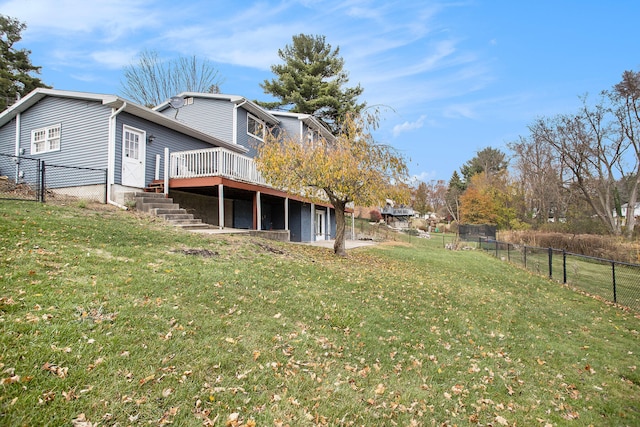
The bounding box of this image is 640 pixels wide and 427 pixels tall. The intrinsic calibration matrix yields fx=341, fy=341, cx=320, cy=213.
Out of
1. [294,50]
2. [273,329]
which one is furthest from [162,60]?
[273,329]

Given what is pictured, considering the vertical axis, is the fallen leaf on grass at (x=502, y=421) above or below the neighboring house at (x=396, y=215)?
below

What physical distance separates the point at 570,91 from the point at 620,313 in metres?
26.4

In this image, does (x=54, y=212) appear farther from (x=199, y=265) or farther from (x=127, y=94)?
(x=127, y=94)

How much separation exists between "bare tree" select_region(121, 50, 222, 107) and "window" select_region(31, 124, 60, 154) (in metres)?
18.1

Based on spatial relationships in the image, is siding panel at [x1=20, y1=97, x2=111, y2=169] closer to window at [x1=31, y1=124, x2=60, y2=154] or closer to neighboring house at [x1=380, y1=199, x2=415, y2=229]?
window at [x1=31, y1=124, x2=60, y2=154]

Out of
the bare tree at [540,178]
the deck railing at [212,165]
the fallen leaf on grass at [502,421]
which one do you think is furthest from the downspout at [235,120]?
the bare tree at [540,178]

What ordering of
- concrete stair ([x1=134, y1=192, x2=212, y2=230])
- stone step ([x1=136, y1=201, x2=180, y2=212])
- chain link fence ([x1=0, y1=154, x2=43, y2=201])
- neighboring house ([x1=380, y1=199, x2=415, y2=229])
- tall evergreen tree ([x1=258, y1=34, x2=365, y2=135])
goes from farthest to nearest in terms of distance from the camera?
neighboring house ([x1=380, y1=199, x2=415, y2=229]) → tall evergreen tree ([x1=258, y1=34, x2=365, y2=135]) → chain link fence ([x1=0, y1=154, x2=43, y2=201]) → stone step ([x1=136, y1=201, x2=180, y2=212]) → concrete stair ([x1=134, y1=192, x2=212, y2=230])

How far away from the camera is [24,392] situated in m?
2.40

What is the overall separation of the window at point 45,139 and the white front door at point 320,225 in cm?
1391

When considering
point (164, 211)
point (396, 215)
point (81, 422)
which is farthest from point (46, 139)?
point (396, 215)

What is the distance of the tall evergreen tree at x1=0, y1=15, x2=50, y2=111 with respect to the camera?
965 inches

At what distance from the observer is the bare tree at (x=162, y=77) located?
29625 millimetres

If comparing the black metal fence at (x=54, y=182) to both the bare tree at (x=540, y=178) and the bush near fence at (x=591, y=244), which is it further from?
the bare tree at (x=540, y=178)

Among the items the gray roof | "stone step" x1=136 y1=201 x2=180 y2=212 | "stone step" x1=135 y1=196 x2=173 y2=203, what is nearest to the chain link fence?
the gray roof
